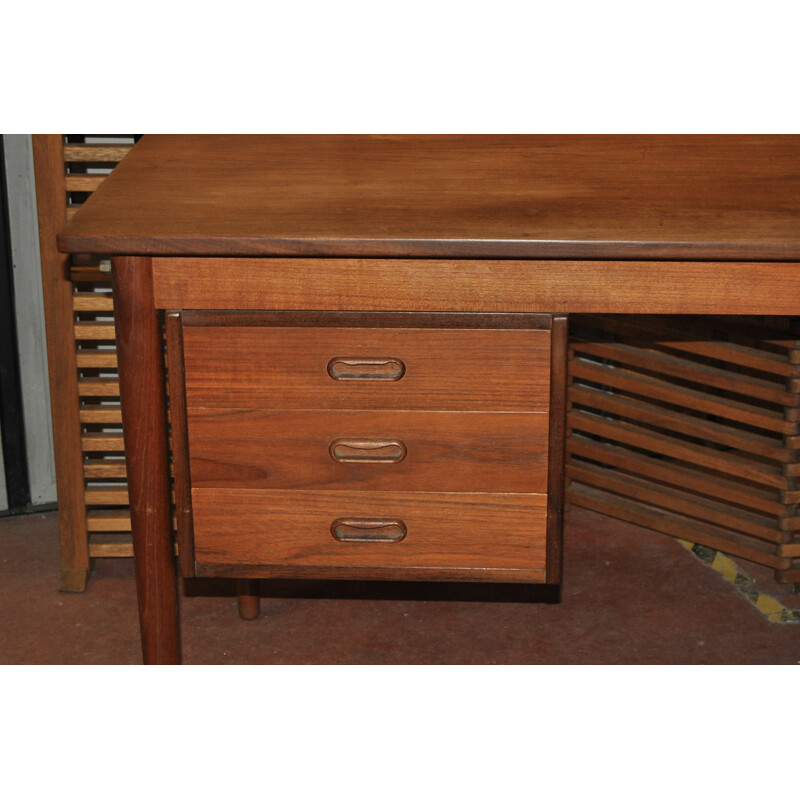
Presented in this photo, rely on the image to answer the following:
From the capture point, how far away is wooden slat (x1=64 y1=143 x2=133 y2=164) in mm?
3066

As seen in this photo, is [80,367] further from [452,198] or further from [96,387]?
[452,198]

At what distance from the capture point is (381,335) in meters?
2.32

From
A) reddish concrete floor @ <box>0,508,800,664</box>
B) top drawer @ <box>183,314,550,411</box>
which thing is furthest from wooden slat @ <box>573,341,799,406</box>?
top drawer @ <box>183,314,550,411</box>

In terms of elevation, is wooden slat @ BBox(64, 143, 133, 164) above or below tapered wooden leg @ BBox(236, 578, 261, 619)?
above

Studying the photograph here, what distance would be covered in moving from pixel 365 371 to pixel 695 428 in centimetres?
135

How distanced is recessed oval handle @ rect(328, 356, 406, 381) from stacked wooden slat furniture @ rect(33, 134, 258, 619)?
0.94 meters

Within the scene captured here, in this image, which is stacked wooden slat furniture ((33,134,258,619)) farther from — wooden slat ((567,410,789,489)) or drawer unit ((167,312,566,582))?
wooden slat ((567,410,789,489))

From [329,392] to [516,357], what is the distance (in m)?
0.32

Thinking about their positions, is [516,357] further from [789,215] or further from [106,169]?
[106,169]

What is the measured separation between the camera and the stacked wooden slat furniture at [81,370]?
307 cm

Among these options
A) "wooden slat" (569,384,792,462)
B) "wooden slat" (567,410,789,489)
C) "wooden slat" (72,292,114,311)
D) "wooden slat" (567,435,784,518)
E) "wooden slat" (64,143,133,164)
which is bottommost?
"wooden slat" (567,435,784,518)

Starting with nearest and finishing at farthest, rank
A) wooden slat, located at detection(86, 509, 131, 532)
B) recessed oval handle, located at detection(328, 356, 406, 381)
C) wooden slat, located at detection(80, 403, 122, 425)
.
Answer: recessed oval handle, located at detection(328, 356, 406, 381), wooden slat, located at detection(80, 403, 122, 425), wooden slat, located at detection(86, 509, 131, 532)

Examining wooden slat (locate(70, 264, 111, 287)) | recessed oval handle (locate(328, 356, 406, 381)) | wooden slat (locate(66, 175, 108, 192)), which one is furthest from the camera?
wooden slat (locate(70, 264, 111, 287))

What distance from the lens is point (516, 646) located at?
10.2 ft
